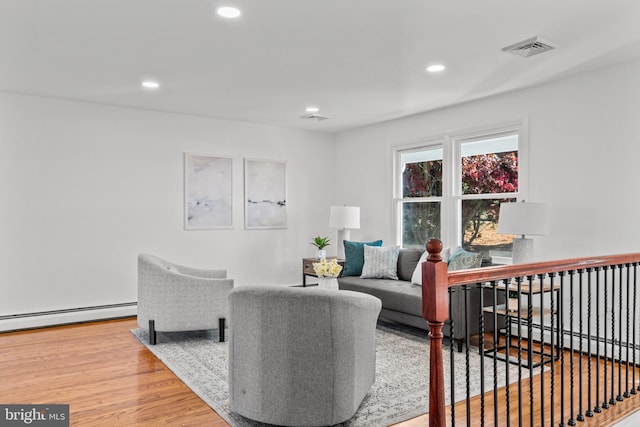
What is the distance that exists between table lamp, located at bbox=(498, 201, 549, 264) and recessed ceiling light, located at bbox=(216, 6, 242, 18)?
2.66 m

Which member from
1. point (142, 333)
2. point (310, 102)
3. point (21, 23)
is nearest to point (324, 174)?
point (310, 102)

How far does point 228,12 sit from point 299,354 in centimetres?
208

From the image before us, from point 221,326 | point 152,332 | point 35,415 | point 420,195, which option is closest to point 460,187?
point 420,195

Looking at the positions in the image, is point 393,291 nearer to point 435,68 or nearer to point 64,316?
point 435,68

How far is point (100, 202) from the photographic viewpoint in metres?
5.30

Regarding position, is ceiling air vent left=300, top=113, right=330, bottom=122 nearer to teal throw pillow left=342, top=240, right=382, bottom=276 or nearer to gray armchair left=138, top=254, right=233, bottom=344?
teal throw pillow left=342, top=240, right=382, bottom=276

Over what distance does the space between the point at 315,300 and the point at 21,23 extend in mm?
2633

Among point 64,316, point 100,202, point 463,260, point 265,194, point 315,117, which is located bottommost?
point 64,316

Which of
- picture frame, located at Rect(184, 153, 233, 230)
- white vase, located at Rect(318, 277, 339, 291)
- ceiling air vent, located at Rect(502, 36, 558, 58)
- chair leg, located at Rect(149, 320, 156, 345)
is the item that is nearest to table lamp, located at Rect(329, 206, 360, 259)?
picture frame, located at Rect(184, 153, 233, 230)

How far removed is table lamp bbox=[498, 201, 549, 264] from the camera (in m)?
3.88

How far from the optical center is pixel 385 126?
20.6ft

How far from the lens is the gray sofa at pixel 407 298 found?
4.13 m

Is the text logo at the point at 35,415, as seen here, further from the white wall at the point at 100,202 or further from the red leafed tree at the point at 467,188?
the red leafed tree at the point at 467,188

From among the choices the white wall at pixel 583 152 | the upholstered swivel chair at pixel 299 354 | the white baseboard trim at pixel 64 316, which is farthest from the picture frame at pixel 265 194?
the upholstered swivel chair at pixel 299 354
